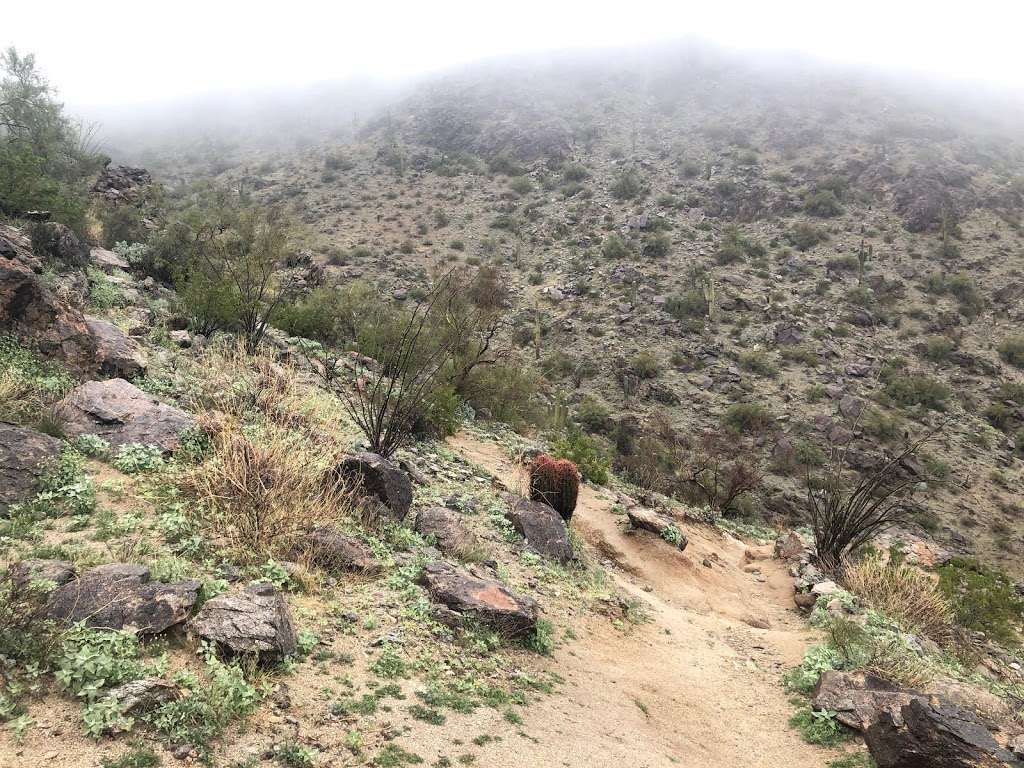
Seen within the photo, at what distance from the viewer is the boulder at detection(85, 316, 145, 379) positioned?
22.8 feet

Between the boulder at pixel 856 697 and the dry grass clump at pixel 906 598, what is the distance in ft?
9.90

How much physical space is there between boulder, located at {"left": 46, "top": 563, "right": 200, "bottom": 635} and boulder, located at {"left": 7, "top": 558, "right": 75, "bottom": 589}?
92 mm

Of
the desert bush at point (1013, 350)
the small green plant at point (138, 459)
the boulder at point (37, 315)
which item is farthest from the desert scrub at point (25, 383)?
the desert bush at point (1013, 350)

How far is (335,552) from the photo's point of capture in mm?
5188

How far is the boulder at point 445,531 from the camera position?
21.1 feet

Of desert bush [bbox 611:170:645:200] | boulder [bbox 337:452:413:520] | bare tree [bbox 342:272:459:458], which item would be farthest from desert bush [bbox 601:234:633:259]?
boulder [bbox 337:452:413:520]

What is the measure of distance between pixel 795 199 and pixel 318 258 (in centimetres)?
3016

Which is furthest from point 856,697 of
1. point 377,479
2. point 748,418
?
point 748,418

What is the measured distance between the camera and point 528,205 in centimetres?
3925

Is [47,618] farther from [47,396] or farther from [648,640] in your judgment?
[648,640]

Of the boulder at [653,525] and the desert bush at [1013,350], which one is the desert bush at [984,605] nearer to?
the boulder at [653,525]

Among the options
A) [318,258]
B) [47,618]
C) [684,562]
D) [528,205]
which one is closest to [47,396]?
[47,618]

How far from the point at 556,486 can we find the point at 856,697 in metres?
5.07

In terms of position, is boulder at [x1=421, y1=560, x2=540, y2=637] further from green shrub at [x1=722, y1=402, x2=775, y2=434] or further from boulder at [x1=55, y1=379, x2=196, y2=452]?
green shrub at [x1=722, y1=402, x2=775, y2=434]
